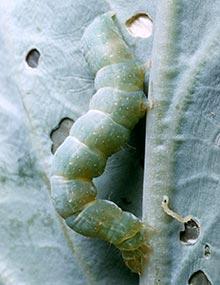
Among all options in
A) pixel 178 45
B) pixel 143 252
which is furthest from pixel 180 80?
pixel 143 252

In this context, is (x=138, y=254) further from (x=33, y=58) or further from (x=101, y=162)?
(x=33, y=58)

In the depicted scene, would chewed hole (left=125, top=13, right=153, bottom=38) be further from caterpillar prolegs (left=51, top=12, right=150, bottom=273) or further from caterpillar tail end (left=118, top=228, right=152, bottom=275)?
caterpillar tail end (left=118, top=228, right=152, bottom=275)

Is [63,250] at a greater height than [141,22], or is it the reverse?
[141,22]

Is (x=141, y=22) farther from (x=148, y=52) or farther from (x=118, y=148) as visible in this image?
(x=118, y=148)

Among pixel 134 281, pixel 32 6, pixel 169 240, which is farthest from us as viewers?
pixel 32 6

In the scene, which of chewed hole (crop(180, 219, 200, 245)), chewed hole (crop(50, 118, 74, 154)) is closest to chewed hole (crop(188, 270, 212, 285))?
chewed hole (crop(180, 219, 200, 245))

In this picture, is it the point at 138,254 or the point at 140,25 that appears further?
the point at 140,25

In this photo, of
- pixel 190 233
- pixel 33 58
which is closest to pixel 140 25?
pixel 33 58
